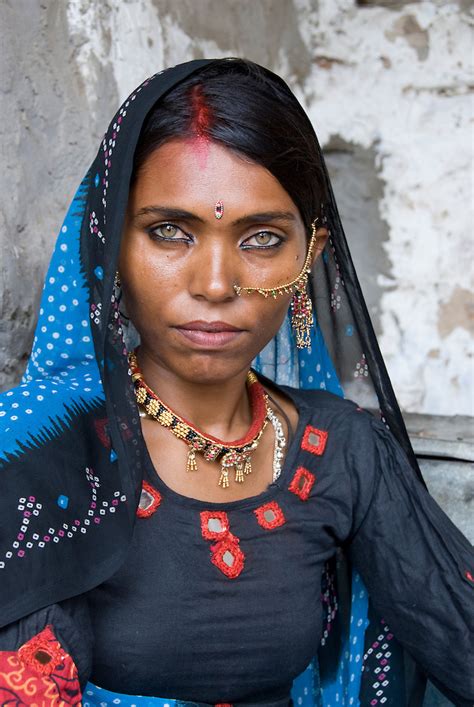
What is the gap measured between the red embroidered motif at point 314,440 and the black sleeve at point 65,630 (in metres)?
0.49

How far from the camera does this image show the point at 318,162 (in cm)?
143

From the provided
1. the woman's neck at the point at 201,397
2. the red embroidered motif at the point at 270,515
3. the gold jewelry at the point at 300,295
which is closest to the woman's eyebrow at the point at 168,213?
the gold jewelry at the point at 300,295

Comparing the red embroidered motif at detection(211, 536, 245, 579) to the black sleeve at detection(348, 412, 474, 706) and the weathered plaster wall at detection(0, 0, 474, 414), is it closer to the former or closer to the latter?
the black sleeve at detection(348, 412, 474, 706)

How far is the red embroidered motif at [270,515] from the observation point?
4.76 feet

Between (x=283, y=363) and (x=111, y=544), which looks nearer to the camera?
(x=111, y=544)

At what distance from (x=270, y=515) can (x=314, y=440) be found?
180mm

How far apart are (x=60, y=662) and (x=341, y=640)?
2.44 feet

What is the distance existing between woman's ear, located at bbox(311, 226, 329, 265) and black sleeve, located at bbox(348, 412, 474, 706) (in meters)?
0.32

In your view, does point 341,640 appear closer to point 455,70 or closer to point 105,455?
point 105,455

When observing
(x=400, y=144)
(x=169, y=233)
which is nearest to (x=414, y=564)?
(x=169, y=233)

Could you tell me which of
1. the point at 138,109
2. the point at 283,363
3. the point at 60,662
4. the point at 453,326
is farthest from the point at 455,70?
the point at 60,662

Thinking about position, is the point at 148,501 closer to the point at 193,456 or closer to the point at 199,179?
the point at 193,456

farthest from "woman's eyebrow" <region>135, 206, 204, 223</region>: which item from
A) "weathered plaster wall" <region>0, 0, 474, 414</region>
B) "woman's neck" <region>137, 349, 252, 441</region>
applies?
"weathered plaster wall" <region>0, 0, 474, 414</region>

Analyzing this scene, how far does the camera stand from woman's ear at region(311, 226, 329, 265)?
150 centimetres
